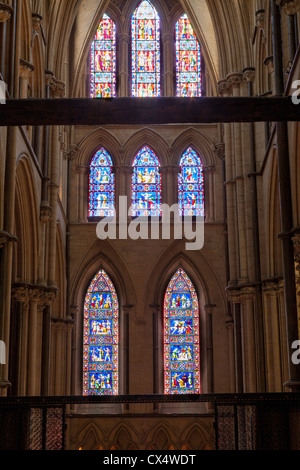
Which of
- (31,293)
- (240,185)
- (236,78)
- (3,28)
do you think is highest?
(236,78)

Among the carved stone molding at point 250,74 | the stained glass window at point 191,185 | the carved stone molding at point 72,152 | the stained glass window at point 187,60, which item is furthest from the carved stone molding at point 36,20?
the stained glass window at point 187,60

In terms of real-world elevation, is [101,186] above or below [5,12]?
above

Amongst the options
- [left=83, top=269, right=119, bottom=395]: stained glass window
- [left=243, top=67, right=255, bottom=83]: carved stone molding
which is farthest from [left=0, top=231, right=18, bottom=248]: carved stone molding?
[left=83, top=269, right=119, bottom=395]: stained glass window

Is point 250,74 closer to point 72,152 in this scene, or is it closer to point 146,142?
point 146,142

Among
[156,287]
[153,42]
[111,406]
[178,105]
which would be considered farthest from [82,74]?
[178,105]

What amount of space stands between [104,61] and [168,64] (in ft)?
6.91

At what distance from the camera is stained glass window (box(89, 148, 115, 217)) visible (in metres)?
24.5

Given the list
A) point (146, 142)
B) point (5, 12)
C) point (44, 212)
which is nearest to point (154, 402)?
point (5, 12)

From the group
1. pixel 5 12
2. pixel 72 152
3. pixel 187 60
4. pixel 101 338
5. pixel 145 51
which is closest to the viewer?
pixel 5 12

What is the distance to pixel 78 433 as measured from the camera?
22.0 meters

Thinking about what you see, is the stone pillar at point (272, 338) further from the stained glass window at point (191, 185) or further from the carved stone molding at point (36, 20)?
the carved stone molding at point (36, 20)

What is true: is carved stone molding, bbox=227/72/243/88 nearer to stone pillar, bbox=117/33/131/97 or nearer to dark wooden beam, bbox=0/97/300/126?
stone pillar, bbox=117/33/131/97

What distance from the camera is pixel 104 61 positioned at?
85.6 ft

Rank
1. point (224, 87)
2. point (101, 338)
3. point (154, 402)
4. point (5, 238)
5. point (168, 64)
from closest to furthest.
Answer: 1. point (154, 402)
2. point (5, 238)
3. point (224, 87)
4. point (101, 338)
5. point (168, 64)
